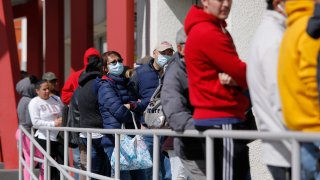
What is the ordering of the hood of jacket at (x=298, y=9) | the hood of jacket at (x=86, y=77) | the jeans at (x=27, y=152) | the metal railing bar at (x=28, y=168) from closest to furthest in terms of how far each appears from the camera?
the hood of jacket at (x=298, y=9)
the hood of jacket at (x=86, y=77)
the metal railing bar at (x=28, y=168)
the jeans at (x=27, y=152)

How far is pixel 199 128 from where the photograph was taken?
16.4 feet

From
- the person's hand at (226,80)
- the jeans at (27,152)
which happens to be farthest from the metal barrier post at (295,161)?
the jeans at (27,152)

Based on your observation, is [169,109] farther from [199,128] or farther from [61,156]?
[61,156]

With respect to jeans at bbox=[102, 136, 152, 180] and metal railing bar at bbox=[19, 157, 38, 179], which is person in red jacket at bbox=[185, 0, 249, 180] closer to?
jeans at bbox=[102, 136, 152, 180]

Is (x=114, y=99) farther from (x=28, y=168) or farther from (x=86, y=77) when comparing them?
(x=28, y=168)

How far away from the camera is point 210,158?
4836 millimetres

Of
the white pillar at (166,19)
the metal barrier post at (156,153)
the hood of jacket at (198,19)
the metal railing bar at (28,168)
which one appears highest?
the white pillar at (166,19)

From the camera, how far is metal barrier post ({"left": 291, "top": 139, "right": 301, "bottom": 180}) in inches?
151

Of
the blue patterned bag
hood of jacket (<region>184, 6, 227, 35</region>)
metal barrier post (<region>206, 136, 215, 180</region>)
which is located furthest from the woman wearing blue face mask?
metal barrier post (<region>206, 136, 215, 180</region>)

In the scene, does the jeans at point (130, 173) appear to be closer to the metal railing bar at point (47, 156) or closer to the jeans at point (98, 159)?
the jeans at point (98, 159)

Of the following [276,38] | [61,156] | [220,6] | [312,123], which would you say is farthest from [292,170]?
[61,156]

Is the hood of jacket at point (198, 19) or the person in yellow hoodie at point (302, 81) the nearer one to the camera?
the person in yellow hoodie at point (302, 81)

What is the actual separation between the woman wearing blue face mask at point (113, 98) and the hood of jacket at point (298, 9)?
3.85 m

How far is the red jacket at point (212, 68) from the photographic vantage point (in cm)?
486
